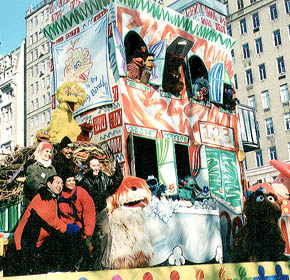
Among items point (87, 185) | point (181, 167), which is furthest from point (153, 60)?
point (87, 185)

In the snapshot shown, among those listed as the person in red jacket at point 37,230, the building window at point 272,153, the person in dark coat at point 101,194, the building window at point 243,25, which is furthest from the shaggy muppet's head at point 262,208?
the building window at point 243,25

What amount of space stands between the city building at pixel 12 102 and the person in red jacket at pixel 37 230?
41.9 meters

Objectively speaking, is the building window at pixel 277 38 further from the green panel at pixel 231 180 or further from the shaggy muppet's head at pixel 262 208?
the shaggy muppet's head at pixel 262 208

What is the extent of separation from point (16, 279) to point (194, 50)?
7.73 metres

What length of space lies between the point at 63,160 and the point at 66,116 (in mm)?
1519

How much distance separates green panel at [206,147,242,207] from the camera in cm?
969

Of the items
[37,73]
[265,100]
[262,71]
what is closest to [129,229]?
[265,100]

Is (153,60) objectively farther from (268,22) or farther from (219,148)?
(268,22)

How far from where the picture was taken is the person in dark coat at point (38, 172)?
558 cm

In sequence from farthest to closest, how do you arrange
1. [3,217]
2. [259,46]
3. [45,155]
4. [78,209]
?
[259,46], [3,217], [45,155], [78,209]

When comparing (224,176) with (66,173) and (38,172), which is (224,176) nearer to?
(66,173)

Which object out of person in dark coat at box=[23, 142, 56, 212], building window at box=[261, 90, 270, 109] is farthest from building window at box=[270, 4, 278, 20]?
person in dark coat at box=[23, 142, 56, 212]

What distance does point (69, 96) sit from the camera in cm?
755

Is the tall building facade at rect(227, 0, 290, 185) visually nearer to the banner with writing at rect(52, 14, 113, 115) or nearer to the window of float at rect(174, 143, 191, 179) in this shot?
the window of float at rect(174, 143, 191, 179)
